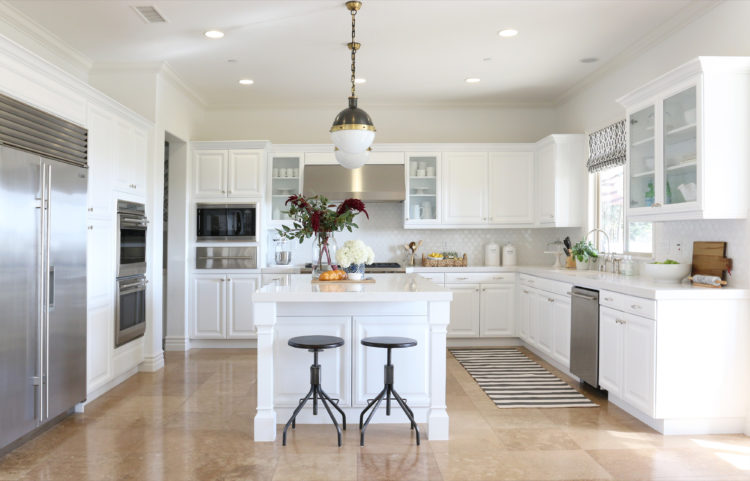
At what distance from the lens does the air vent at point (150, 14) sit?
4.03 meters

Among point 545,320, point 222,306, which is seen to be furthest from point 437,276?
point 222,306

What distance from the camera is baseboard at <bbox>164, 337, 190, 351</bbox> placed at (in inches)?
243

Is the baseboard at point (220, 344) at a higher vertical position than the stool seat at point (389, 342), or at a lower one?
lower

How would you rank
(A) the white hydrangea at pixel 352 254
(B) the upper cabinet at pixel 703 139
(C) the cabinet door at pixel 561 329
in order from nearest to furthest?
1. (B) the upper cabinet at pixel 703 139
2. (A) the white hydrangea at pixel 352 254
3. (C) the cabinet door at pixel 561 329

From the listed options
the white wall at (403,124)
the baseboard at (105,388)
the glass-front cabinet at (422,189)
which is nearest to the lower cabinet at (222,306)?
the baseboard at (105,388)

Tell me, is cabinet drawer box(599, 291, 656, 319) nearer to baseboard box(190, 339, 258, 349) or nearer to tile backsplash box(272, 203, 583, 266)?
tile backsplash box(272, 203, 583, 266)

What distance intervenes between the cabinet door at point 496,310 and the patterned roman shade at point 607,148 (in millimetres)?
1567

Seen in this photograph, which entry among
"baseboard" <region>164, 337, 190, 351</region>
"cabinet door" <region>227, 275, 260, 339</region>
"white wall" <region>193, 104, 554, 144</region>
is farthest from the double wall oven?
"white wall" <region>193, 104, 554, 144</region>

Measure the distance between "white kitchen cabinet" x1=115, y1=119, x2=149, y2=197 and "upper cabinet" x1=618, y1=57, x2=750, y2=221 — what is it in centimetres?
396

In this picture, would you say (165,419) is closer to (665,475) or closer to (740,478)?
(665,475)

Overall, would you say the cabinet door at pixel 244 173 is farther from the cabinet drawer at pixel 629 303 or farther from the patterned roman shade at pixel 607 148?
the cabinet drawer at pixel 629 303

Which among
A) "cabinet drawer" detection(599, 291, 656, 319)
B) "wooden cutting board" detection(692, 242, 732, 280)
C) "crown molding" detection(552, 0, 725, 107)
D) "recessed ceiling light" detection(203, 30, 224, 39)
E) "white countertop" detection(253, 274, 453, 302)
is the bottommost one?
"cabinet drawer" detection(599, 291, 656, 319)

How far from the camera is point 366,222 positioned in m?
6.89

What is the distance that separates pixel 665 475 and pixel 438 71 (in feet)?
12.9
